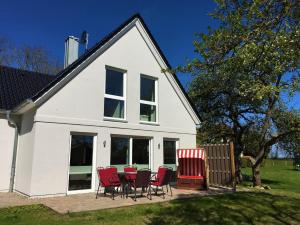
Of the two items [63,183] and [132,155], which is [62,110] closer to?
[63,183]

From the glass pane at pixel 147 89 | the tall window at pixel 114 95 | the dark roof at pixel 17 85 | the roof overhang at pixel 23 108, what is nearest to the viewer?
the roof overhang at pixel 23 108

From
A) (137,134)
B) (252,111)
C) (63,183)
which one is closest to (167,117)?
(137,134)

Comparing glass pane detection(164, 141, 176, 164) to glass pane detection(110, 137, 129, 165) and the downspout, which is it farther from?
the downspout

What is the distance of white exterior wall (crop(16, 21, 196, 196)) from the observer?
11.2 m

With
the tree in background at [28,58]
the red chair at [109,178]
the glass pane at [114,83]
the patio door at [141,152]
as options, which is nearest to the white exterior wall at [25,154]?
the red chair at [109,178]

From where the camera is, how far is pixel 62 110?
11984 millimetres

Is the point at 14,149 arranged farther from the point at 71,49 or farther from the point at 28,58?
the point at 28,58

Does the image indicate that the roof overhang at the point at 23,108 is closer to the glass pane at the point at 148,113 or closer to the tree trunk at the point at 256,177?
the glass pane at the point at 148,113

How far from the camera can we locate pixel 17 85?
49.1 feet

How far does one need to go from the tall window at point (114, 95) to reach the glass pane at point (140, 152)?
1.60 metres

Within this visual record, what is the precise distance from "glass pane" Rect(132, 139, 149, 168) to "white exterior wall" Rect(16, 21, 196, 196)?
355 mm

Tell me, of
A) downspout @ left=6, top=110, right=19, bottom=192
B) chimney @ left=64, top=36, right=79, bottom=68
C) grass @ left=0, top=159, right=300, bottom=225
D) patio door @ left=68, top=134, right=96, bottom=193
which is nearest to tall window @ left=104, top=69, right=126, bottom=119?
patio door @ left=68, top=134, right=96, bottom=193

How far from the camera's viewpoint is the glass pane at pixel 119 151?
44.3 feet

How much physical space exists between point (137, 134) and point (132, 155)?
3.58 feet
